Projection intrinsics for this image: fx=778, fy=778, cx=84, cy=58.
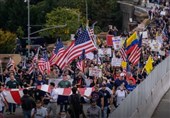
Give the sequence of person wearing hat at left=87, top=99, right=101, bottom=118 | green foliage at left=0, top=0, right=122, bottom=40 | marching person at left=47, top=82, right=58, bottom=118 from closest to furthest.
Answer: person wearing hat at left=87, top=99, right=101, bottom=118 < marching person at left=47, top=82, right=58, bottom=118 < green foliage at left=0, top=0, right=122, bottom=40

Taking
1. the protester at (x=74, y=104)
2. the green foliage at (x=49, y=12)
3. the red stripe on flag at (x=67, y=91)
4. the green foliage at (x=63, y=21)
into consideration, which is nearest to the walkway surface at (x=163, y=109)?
the red stripe on flag at (x=67, y=91)

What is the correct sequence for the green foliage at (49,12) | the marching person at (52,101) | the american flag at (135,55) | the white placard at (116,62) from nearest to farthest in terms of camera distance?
the marching person at (52,101) → the white placard at (116,62) → the american flag at (135,55) → the green foliage at (49,12)

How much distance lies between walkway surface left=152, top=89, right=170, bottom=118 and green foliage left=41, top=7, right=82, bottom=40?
41.7m

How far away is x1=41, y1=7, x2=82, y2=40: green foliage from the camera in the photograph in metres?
77.1

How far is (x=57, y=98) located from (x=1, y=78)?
15.8 ft

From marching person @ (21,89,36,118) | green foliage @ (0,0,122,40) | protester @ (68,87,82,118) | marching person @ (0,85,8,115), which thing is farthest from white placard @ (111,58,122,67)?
green foliage @ (0,0,122,40)

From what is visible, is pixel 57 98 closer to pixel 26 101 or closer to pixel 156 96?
pixel 26 101

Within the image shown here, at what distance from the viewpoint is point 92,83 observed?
25.4 meters

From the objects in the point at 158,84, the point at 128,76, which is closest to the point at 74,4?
the point at 158,84

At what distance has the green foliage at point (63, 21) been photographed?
77.1 metres

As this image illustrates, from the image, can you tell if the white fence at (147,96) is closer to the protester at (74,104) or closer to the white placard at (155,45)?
the white placard at (155,45)

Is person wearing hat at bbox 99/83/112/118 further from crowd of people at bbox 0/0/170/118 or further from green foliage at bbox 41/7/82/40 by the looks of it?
green foliage at bbox 41/7/82/40

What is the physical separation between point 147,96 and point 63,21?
177 feet

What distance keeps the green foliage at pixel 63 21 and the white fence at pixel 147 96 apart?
38891 mm
